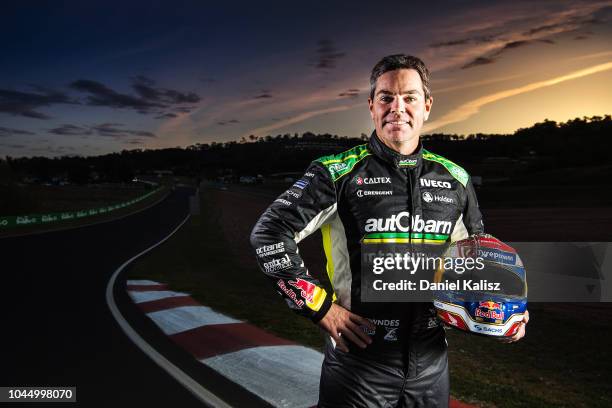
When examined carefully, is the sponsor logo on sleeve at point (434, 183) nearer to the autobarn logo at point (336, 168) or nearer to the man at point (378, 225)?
the man at point (378, 225)

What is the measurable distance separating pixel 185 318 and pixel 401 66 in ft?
20.2

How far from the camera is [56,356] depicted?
18.6ft

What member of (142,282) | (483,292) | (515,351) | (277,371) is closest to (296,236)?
(483,292)

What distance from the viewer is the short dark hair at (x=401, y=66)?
230 centimetres

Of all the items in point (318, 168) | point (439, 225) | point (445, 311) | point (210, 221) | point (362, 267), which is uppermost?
point (318, 168)

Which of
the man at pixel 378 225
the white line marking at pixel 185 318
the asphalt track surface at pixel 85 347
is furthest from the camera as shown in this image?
the white line marking at pixel 185 318

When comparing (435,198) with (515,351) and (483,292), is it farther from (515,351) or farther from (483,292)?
(515,351)

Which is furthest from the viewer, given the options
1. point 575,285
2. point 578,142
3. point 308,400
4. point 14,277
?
point 578,142

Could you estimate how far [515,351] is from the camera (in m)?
6.51

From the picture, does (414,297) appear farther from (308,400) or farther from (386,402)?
(308,400)

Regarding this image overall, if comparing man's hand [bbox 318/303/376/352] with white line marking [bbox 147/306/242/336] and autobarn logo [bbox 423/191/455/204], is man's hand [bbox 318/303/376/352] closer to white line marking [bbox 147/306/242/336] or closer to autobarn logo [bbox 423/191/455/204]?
autobarn logo [bbox 423/191/455/204]

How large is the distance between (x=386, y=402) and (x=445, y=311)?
0.50 m

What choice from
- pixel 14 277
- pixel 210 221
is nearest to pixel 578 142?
pixel 210 221

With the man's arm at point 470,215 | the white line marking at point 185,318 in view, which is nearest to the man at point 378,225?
the man's arm at point 470,215
